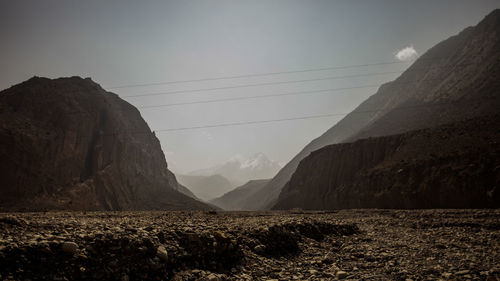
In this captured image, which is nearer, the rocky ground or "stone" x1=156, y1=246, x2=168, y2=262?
the rocky ground

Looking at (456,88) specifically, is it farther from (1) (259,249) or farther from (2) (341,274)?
(1) (259,249)

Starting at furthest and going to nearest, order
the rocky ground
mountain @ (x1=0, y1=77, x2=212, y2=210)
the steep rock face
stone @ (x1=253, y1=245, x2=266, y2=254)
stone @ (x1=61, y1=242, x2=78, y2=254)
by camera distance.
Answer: mountain @ (x1=0, y1=77, x2=212, y2=210), the steep rock face, stone @ (x1=253, y1=245, x2=266, y2=254), stone @ (x1=61, y1=242, x2=78, y2=254), the rocky ground

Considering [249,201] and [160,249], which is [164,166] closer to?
[249,201]

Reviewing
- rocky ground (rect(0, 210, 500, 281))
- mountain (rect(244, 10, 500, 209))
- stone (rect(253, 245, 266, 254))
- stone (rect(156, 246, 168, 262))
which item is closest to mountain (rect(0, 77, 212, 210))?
rocky ground (rect(0, 210, 500, 281))

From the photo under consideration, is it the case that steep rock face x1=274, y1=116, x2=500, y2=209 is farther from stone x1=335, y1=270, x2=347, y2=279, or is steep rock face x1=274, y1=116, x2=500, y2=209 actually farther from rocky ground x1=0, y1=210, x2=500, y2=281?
stone x1=335, y1=270, x2=347, y2=279

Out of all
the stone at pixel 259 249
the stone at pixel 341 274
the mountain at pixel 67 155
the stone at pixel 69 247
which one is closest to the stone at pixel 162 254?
the stone at pixel 69 247

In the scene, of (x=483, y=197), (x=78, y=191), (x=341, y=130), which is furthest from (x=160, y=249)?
(x=341, y=130)

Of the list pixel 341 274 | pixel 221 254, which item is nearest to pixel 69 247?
pixel 221 254

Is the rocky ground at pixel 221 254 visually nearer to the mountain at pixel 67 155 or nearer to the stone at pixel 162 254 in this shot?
the stone at pixel 162 254
